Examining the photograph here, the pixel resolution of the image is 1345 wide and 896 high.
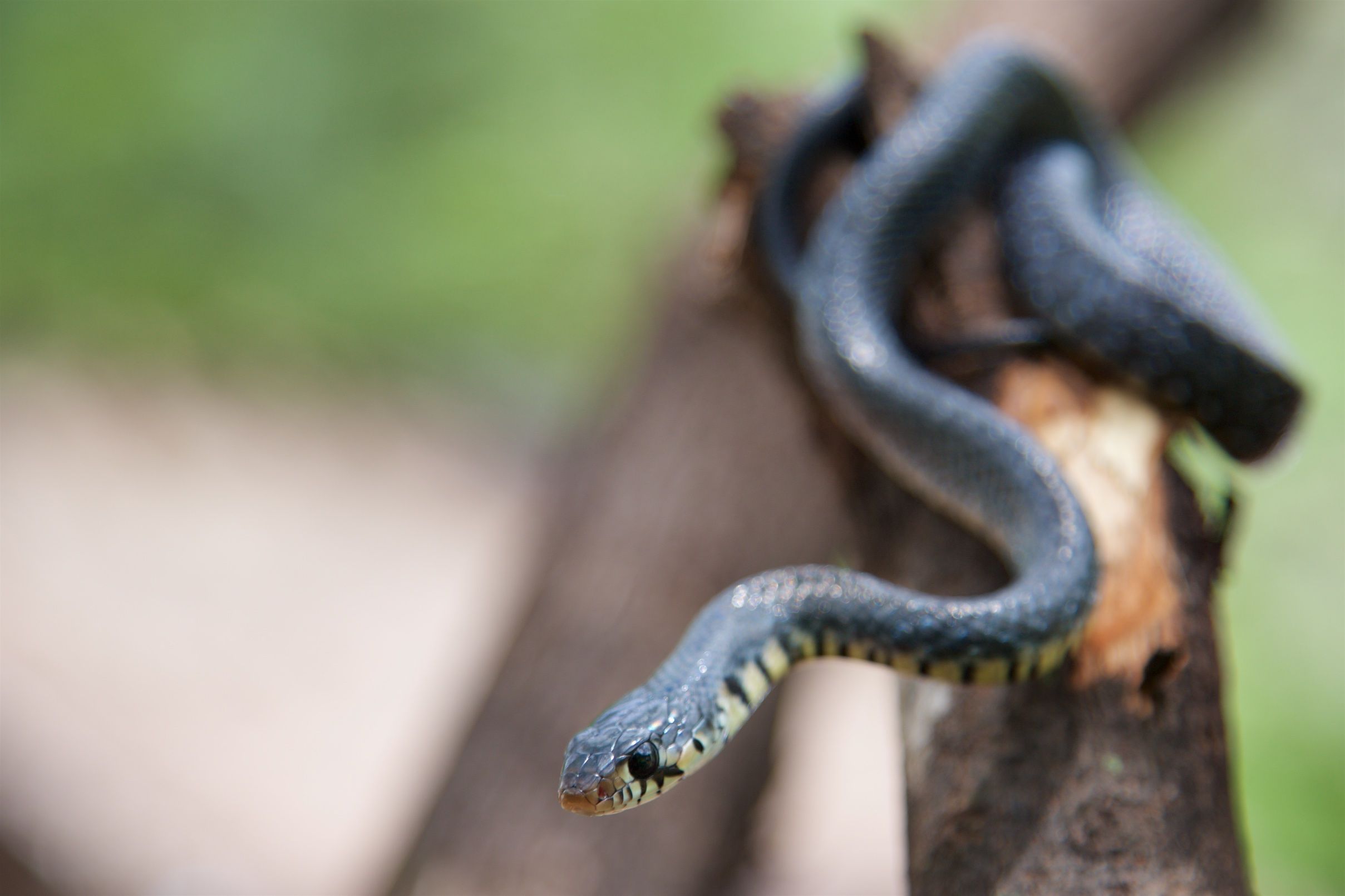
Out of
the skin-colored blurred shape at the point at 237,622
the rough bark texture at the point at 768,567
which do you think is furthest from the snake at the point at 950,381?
the skin-colored blurred shape at the point at 237,622

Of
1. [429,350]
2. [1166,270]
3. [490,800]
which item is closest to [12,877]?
[490,800]

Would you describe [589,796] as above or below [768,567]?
above

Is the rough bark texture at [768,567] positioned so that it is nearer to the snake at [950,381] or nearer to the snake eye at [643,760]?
the snake at [950,381]

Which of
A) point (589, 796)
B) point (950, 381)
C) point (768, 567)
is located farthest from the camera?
point (768, 567)

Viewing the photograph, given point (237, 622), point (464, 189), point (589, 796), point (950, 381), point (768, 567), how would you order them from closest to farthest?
1. point (589, 796)
2. point (950, 381)
3. point (768, 567)
4. point (237, 622)
5. point (464, 189)

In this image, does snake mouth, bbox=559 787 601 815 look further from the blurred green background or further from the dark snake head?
the blurred green background

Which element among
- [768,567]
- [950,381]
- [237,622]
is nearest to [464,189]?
[237,622]

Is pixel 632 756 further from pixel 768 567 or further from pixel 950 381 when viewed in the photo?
pixel 768 567
